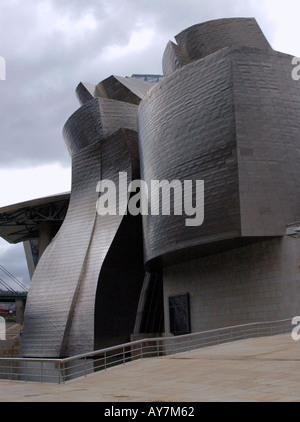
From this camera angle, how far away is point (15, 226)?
4369 cm

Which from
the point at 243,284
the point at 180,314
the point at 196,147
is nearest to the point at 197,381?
the point at 243,284

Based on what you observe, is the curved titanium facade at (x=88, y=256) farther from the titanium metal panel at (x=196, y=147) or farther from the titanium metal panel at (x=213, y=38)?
the titanium metal panel at (x=213, y=38)

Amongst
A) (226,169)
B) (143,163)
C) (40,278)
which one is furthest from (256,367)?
(40,278)

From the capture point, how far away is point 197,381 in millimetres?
9547

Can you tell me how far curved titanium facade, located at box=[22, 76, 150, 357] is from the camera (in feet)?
87.8

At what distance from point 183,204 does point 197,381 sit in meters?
13.7

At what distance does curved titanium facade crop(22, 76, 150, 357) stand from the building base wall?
336 centimetres

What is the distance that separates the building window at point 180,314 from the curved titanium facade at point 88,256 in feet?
9.82

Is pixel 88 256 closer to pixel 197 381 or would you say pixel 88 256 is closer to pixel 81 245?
pixel 81 245

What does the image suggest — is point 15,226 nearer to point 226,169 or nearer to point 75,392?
point 226,169

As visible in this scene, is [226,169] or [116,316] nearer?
[226,169]

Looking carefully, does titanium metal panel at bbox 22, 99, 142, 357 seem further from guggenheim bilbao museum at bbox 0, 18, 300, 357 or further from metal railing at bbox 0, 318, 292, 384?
metal railing at bbox 0, 318, 292, 384

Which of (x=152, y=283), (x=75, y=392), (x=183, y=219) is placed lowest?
(x=75, y=392)
